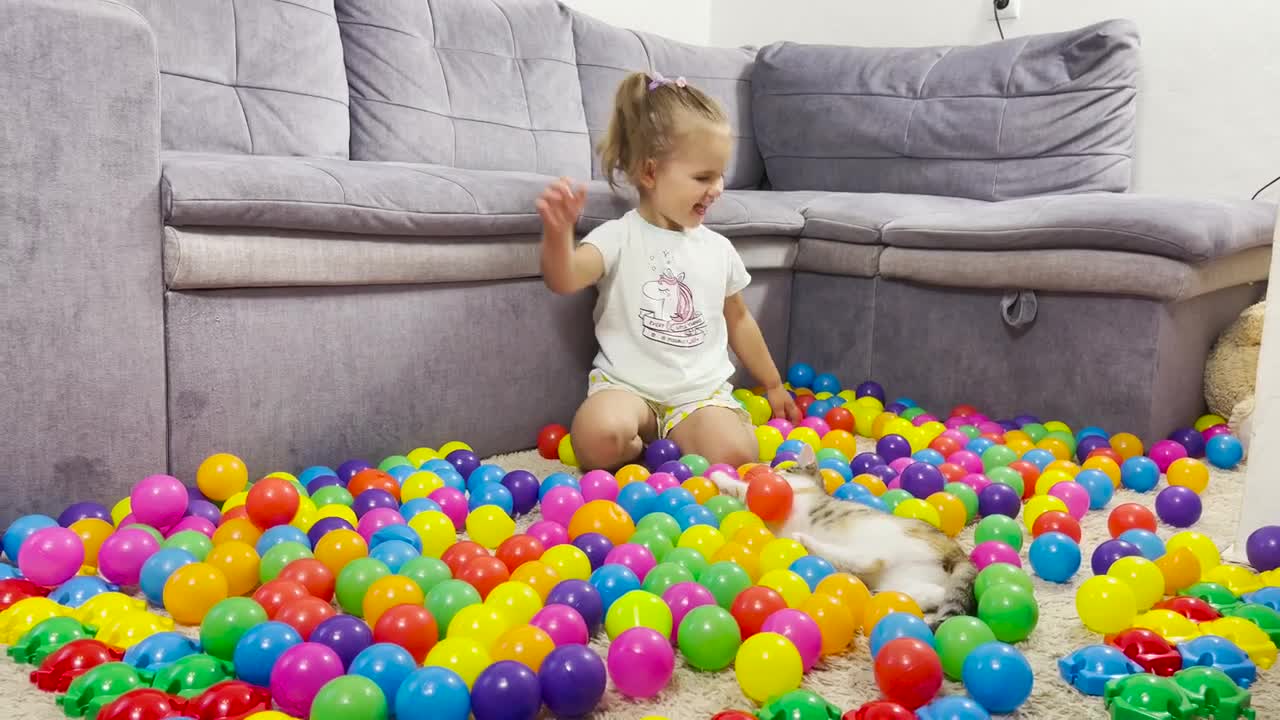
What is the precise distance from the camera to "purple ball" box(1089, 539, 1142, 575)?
5.22 ft

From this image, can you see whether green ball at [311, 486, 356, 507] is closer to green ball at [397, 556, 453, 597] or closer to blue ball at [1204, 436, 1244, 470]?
green ball at [397, 556, 453, 597]

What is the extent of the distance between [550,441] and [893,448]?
2.43ft

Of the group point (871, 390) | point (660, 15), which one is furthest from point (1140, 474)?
point (660, 15)

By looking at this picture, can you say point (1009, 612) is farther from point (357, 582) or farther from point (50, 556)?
point (50, 556)

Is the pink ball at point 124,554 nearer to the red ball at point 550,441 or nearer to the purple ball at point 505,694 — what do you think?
the purple ball at point 505,694

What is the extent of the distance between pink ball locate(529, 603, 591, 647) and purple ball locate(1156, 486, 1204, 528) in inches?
47.4

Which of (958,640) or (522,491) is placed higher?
(958,640)

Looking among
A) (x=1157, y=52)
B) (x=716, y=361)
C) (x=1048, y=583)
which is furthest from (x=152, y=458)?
(x=1157, y=52)

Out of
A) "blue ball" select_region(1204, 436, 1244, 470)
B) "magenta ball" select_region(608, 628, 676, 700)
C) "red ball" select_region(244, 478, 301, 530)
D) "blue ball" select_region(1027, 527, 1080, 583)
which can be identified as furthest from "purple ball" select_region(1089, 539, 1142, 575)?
"red ball" select_region(244, 478, 301, 530)

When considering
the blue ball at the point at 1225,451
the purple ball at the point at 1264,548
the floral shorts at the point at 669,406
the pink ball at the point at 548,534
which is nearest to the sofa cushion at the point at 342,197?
the floral shorts at the point at 669,406

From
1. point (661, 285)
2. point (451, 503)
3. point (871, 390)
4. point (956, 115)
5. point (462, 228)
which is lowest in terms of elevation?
point (871, 390)

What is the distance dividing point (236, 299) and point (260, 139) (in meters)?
0.82

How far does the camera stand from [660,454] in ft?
7.07

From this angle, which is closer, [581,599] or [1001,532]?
[581,599]
